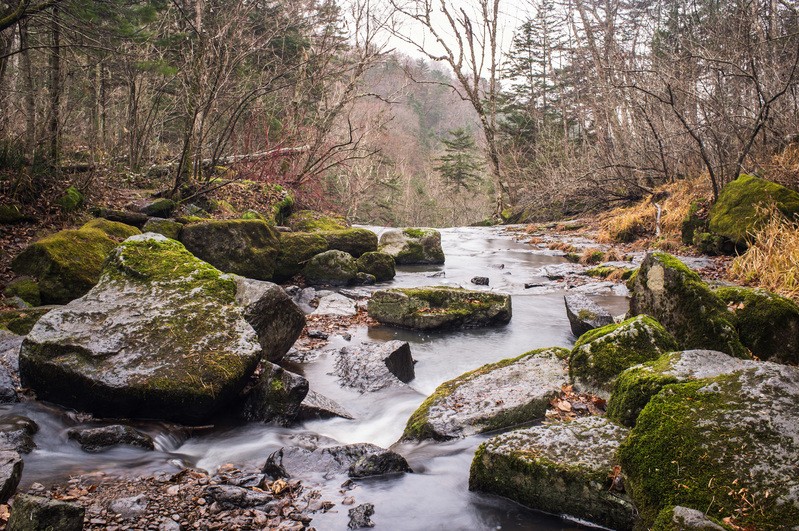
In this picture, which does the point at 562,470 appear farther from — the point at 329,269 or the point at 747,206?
→ the point at 747,206

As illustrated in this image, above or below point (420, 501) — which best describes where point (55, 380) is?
above

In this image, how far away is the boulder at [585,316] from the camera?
660 centimetres

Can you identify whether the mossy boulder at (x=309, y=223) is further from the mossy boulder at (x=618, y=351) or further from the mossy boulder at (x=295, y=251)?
the mossy boulder at (x=618, y=351)

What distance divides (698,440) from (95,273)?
7019 mm

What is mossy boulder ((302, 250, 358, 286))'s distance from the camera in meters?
10.1

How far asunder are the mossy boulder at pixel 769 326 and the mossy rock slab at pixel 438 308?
134 inches

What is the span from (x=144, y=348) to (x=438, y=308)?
432 centimetres

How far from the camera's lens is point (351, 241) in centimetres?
1143

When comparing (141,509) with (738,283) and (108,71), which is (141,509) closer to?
(738,283)

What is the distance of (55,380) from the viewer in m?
3.90

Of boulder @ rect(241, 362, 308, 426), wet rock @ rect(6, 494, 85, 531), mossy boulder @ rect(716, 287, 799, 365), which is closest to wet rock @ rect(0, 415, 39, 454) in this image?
wet rock @ rect(6, 494, 85, 531)

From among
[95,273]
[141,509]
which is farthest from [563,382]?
[95,273]

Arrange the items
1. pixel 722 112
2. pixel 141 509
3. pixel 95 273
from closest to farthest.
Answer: pixel 141 509, pixel 95 273, pixel 722 112

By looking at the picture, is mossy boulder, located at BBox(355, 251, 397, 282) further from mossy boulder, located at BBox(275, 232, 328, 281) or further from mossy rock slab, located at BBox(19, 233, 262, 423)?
mossy rock slab, located at BBox(19, 233, 262, 423)
